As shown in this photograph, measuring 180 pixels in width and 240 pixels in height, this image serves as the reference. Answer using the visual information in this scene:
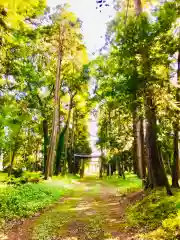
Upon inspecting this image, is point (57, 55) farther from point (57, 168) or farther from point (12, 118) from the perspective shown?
point (12, 118)

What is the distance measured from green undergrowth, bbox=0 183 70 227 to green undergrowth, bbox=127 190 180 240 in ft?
12.9

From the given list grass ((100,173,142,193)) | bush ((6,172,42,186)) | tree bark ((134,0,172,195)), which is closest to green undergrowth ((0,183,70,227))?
bush ((6,172,42,186))

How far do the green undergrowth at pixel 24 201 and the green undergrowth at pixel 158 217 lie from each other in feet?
12.9

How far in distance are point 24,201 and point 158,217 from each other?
5974 millimetres

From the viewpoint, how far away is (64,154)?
3750 cm

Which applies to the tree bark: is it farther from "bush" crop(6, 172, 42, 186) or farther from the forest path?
"bush" crop(6, 172, 42, 186)

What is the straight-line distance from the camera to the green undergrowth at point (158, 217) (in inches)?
280

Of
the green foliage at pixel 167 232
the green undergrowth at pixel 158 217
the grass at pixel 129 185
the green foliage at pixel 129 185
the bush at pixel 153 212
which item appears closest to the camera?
the green foliage at pixel 167 232

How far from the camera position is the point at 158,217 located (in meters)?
8.88

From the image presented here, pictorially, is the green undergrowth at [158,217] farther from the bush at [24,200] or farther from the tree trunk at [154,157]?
the bush at [24,200]

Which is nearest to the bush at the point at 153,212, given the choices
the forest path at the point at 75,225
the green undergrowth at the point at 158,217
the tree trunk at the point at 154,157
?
the green undergrowth at the point at 158,217

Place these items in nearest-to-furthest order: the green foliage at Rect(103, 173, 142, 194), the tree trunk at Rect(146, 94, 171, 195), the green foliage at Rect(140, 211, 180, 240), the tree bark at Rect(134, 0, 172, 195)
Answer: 1. the green foliage at Rect(140, 211, 180, 240)
2. the tree bark at Rect(134, 0, 172, 195)
3. the tree trunk at Rect(146, 94, 171, 195)
4. the green foliage at Rect(103, 173, 142, 194)

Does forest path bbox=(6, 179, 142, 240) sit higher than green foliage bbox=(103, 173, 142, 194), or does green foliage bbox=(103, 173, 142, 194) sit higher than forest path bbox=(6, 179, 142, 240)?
green foliage bbox=(103, 173, 142, 194)

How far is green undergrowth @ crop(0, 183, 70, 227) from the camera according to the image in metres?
10.7
